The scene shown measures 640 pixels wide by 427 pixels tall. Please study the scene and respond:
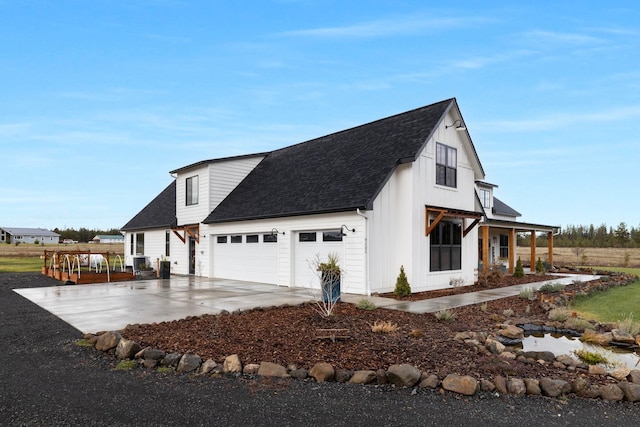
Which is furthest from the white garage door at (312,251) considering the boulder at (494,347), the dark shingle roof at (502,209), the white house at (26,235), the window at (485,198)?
the white house at (26,235)

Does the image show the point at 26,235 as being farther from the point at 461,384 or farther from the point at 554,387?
the point at 554,387

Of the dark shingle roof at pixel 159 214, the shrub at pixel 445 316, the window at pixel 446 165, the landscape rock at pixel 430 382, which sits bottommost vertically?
the shrub at pixel 445 316

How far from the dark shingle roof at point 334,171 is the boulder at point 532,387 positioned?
7813mm

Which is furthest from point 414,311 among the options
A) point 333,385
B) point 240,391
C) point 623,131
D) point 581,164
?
point 581,164

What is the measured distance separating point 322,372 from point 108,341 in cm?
367

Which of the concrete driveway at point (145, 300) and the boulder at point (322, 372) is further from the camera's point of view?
the concrete driveway at point (145, 300)

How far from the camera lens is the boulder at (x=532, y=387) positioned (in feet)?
15.3

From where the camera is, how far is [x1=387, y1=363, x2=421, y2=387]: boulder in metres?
4.89

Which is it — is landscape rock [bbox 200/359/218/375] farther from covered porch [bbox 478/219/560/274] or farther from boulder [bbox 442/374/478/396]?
covered porch [bbox 478/219/560/274]

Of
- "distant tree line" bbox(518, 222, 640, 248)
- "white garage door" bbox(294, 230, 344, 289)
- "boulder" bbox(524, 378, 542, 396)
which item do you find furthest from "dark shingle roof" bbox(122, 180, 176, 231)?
"distant tree line" bbox(518, 222, 640, 248)

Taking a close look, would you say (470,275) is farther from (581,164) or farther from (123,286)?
(123,286)

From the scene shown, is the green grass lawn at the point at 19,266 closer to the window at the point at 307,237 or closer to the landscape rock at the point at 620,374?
the window at the point at 307,237

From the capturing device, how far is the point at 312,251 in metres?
14.6

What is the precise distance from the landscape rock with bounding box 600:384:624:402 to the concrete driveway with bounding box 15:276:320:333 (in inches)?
297
